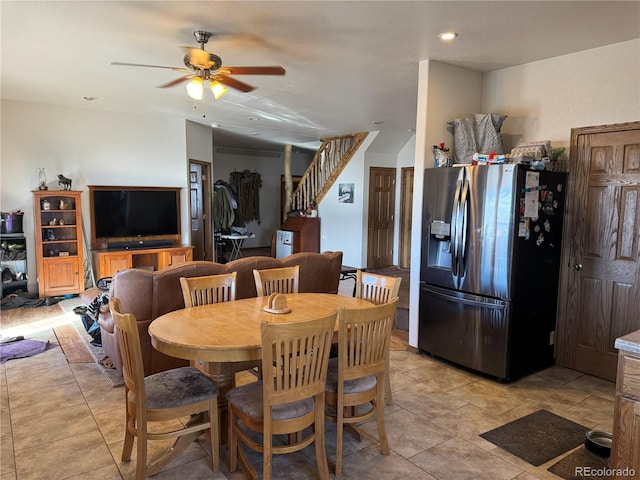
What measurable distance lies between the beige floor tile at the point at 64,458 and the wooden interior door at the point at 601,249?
3.75 metres

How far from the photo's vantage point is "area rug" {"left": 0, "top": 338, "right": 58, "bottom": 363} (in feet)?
12.9

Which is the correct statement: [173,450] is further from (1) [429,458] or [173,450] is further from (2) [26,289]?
(2) [26,289]

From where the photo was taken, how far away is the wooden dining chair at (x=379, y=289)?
3.04m

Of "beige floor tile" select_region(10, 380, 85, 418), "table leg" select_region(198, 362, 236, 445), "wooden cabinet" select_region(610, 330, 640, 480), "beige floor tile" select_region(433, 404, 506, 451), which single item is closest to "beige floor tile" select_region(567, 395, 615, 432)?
"beige floor tile" select_region(433, 404, 506, 451)

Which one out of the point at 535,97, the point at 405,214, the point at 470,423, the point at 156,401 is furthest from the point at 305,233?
the point at 156,401

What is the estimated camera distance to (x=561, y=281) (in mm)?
3844

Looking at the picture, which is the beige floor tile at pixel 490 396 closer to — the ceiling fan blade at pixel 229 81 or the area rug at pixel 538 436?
the area rug at pixel 538 436

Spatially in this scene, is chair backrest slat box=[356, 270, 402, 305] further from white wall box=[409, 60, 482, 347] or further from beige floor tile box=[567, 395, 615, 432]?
beige floor tile box=[567, 395, 615, 432]

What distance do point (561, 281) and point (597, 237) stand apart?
1.60 ft

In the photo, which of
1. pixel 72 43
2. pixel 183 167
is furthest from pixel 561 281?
pixel 183 167

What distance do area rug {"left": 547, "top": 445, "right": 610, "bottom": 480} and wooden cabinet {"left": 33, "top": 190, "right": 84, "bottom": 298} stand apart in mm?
6066

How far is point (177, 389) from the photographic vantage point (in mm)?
2271

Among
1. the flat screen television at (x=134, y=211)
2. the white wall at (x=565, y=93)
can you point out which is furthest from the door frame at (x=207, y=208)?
the white wall at (x=565, y=93)

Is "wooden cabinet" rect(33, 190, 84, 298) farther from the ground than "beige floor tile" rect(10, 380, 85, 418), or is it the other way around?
"wooden cabinet" rect(33, 190, 84, 298)
